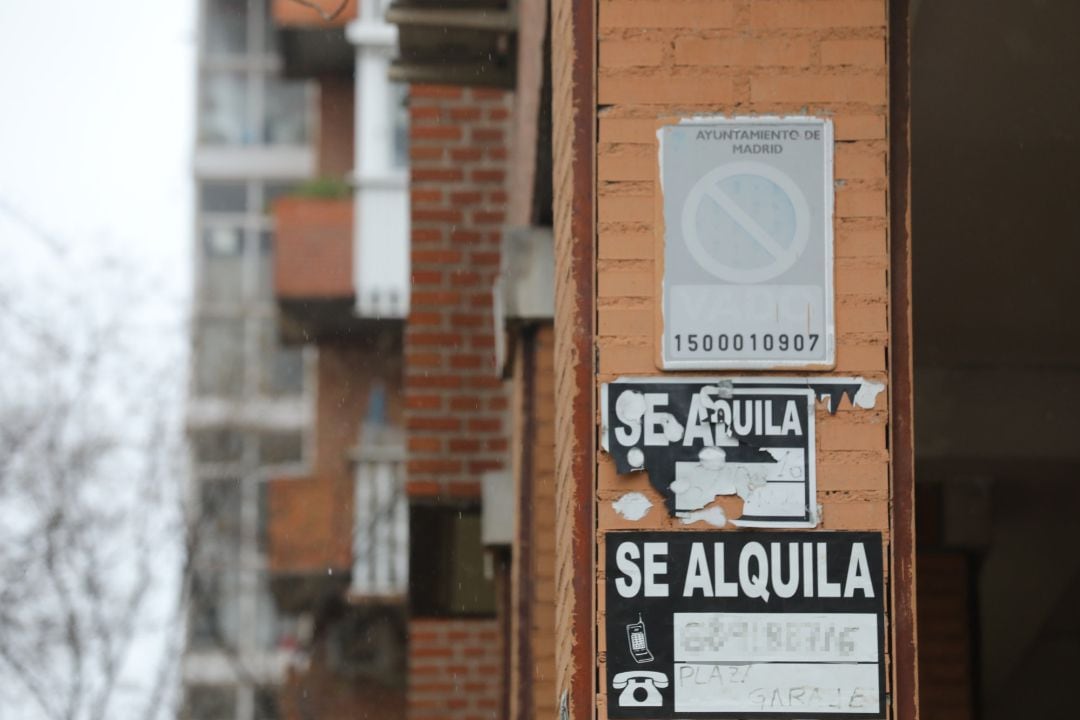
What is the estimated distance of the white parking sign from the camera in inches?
150

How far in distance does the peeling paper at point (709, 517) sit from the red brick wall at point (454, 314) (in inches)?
204

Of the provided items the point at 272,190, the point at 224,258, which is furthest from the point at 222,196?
the point at 224,258

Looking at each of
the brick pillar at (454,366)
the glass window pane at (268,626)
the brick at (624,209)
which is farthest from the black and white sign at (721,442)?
the glass window pane at (268,626)

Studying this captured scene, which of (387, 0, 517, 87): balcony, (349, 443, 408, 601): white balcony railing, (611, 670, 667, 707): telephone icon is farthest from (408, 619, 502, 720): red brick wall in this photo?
(349, 443, 408, 601): white balcony railing

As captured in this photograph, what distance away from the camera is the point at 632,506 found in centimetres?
377

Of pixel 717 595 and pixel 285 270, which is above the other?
pixel 285 270

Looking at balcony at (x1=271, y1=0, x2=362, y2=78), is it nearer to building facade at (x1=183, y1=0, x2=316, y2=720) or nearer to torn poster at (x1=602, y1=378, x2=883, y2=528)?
building facade at (x1=183, y1=0, x2=316, y2=720)

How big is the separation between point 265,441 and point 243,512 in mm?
2622

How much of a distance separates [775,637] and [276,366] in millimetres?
26035

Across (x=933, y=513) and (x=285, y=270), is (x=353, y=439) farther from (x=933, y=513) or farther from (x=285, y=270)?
(x=933, y=513)

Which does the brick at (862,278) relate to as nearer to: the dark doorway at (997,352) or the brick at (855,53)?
the brick at (855,53)

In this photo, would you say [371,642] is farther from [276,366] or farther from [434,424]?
[276,366]

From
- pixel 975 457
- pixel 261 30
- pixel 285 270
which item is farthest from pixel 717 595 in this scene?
pixel 261 30

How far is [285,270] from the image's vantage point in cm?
2091
